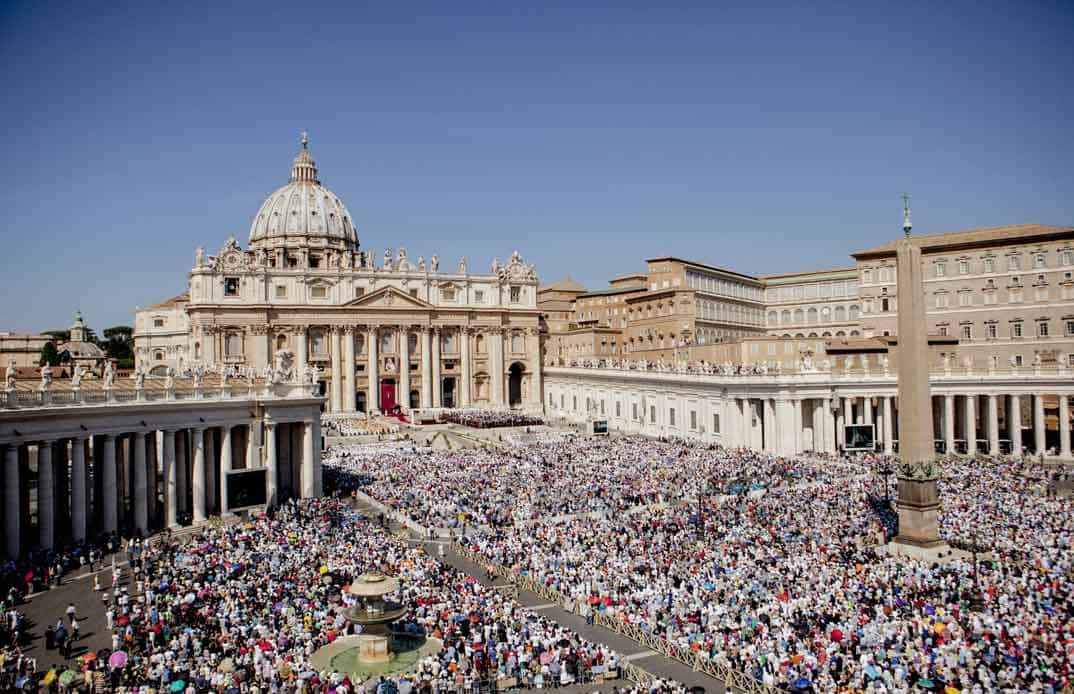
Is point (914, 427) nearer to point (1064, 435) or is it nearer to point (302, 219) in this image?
point (1064, 435)

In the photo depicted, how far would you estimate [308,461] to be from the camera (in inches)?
1607

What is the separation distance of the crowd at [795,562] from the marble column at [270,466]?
5.34 meters

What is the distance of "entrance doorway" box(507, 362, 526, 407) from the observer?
322 ft

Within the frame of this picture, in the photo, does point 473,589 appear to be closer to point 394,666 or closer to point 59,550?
point 394,666

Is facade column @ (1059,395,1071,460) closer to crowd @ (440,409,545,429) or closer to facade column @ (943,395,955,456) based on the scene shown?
facade column @ (943,395,955,456)

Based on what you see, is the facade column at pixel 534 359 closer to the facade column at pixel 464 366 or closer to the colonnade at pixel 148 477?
the facade column at pixel 464 366

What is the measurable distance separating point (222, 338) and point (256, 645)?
6782 centimetres

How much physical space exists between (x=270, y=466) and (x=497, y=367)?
57.4 meters

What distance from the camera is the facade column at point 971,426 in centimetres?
5212

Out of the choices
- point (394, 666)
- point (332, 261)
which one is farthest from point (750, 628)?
point (332, 261)

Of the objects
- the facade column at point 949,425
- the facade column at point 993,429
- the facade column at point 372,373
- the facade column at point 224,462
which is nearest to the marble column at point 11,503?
the facade column at point 224,462

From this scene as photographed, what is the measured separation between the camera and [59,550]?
30.7 m


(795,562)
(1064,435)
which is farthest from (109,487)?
(1064,435)

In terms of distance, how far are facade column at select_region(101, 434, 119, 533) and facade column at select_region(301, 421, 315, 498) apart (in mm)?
8697
